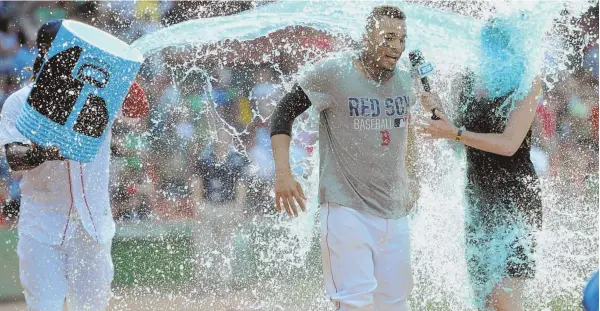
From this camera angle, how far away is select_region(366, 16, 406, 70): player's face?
376cm

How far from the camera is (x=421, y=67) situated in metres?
4.02

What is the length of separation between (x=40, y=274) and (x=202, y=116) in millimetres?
4837

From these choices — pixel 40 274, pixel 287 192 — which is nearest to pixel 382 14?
pixel 287 192

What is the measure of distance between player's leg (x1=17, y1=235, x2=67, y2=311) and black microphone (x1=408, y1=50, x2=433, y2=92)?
1.76 meters

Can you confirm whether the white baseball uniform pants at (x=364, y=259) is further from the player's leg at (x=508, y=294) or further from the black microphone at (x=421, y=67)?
the black microphone at (x=421, y=67)

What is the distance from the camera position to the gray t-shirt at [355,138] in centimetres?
373

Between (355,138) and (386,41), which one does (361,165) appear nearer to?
(355,138)

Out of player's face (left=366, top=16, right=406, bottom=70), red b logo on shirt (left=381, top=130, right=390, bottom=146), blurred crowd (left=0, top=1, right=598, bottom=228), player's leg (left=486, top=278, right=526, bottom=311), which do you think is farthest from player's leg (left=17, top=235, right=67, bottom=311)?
blurred crowd (left=0, top=1, right=598, bottom=228)

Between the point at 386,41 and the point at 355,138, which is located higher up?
the point at 386,41

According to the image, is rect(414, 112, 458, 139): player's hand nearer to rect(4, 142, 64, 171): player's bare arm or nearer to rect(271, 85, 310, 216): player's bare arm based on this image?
rect(271, 85, 310, 216): player's bare arm

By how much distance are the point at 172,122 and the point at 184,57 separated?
0.91m

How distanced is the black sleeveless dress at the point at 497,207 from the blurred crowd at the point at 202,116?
3.90m

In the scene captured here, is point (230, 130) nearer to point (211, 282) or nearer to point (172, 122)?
point (172, 122)

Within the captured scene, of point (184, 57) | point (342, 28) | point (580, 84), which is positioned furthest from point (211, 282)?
point (580, 84)
